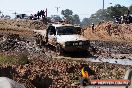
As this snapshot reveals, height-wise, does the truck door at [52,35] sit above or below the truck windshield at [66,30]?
below

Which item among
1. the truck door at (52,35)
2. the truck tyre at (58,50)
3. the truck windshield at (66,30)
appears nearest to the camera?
the truck tyre at (58,50)

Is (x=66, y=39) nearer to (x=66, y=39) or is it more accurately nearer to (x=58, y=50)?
(x=66, y=39)

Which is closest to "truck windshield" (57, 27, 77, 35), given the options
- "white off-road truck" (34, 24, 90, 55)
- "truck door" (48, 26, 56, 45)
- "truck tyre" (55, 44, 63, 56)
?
"white off-road truck" (34, 24, 90, 55)

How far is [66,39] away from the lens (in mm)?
23312

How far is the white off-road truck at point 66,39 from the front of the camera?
23.0m

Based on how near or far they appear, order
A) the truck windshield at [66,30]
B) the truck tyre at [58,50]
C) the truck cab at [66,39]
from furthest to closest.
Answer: the truck windshield at [66,30] < the truck tyre at [58,50] < the truck cab at [66,39]

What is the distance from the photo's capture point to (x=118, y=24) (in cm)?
4525

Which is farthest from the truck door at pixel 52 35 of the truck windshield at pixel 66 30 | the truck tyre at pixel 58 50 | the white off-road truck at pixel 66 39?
the truck tyre at pixel 58 50

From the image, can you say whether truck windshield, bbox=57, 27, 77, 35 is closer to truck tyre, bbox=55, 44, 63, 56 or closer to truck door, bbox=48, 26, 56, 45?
truck door, bbox=48, 26, 56, 45

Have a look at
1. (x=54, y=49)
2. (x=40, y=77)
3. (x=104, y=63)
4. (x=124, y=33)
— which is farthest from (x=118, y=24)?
(x=40, y=77)

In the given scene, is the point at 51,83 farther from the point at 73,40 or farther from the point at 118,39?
the point at 118,39

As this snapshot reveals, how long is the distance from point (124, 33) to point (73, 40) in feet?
70.6

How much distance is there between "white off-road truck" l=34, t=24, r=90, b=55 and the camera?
2303cm

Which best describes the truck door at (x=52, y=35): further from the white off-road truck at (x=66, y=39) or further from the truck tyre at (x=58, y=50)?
the truck tyre at (x=58, y=50)
